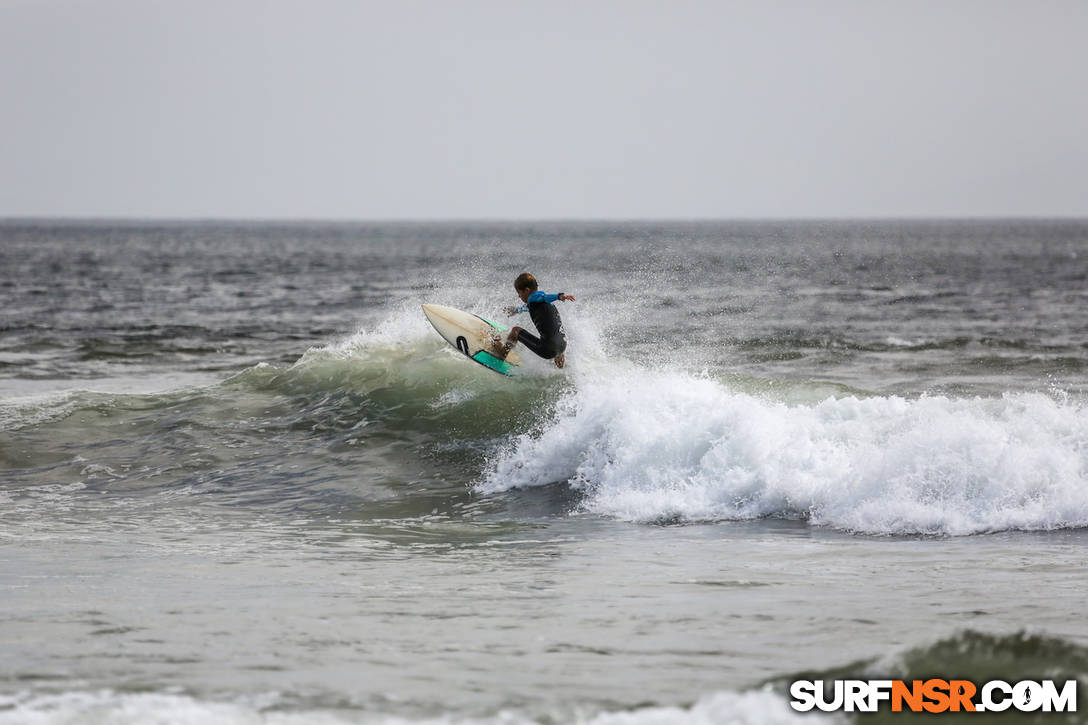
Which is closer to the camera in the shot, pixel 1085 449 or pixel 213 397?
pixel 1085 449

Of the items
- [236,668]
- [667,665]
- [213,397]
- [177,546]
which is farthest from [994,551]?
[213,397]

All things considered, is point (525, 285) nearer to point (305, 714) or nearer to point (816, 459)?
point (816, 459)

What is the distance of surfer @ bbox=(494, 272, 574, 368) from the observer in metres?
14.7

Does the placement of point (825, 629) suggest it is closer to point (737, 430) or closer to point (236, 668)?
point (236, 668)

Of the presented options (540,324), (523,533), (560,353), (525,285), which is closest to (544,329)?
(540,324)

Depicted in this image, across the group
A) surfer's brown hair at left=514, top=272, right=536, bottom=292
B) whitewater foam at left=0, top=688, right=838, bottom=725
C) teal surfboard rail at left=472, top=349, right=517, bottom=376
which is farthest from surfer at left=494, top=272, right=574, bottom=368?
whitewater foam at left=0, top=688, right=838, bottom=725

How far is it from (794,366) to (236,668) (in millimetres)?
16905

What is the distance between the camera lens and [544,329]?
1491 centimetres

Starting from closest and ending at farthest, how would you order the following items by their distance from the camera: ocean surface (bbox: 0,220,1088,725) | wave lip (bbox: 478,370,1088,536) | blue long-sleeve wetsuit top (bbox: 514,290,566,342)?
ocean surface (bbox: 0,220,1088,725)
wave lip (bbox: 478,370,1088,536)
blue long-sleeve wetsuit top (bbox: 514,290,566,342)

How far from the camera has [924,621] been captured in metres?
7.02

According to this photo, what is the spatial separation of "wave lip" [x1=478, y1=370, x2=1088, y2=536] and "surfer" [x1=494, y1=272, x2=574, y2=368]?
4.84ft

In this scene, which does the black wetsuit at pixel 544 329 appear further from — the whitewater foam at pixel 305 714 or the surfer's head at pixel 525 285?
the whitewater foam at pixel 305 714

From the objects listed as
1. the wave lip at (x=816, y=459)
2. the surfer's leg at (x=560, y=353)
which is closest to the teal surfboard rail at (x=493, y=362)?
the surfer's leg at (x=560, y=353)

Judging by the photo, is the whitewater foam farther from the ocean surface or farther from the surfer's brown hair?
the surfer's brown hair
